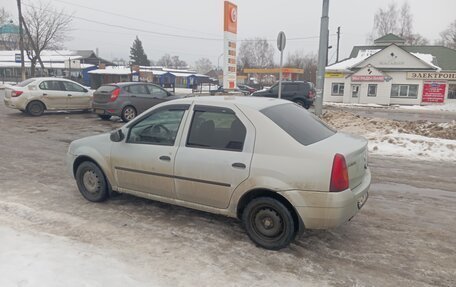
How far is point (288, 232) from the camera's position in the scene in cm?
373

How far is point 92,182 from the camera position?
202 inches

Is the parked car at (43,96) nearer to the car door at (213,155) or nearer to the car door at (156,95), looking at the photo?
the car door at (156,95)

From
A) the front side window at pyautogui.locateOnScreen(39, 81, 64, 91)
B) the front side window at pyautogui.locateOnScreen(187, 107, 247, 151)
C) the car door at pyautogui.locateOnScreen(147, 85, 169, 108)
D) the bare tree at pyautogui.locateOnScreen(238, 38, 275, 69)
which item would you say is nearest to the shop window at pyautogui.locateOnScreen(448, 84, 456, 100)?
the car door at pyautogui.locateOnScreen(147, 85, 169, 108)

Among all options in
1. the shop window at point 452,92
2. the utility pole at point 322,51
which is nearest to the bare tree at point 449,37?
the shop window at point 452,92

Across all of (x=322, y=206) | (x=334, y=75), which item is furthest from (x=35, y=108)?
(x=334, y=75)

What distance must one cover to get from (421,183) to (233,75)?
40.1 ft

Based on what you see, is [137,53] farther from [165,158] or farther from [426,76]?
[165,158]

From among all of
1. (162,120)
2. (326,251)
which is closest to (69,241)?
(162,120)

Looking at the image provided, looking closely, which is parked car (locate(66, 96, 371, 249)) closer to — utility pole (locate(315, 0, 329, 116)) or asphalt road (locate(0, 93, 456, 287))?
asphalt road (locate(0, 93, 456, 287))

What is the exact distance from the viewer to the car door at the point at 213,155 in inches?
152

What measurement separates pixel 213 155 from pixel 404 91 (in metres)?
35.6

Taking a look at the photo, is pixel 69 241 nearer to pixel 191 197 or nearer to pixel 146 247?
pixel 146 247

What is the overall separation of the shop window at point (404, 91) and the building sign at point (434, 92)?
87 centimetres

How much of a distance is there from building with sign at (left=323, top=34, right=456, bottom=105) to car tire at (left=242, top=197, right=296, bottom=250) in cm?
3417
